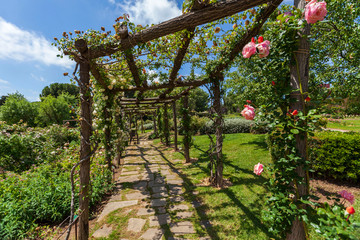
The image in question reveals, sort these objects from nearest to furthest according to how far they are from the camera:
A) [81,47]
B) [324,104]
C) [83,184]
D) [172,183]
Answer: [324,104]
[81,47]
[83,184]
[172,183]

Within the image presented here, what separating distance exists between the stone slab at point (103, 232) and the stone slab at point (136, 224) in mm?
314

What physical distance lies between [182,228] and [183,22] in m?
3.04

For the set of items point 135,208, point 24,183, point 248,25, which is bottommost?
point 135,208

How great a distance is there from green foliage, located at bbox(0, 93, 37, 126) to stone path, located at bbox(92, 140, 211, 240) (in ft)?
55.1

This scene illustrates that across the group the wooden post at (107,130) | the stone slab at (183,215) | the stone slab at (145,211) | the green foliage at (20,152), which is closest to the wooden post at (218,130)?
the stone slab at (183,215)

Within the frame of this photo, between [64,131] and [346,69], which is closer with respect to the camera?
[346,69]

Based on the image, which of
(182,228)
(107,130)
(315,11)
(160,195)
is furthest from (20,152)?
(315,11)

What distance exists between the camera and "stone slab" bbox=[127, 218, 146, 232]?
8.41 ft

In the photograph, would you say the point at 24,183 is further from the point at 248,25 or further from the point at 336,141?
the point at 336,141

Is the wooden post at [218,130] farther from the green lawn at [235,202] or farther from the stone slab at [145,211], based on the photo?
the stone slab at [145,211]

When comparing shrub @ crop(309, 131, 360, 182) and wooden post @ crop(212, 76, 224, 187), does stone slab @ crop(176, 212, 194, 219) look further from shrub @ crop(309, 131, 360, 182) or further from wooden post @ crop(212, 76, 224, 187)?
shrub @ crop(309, 131, 360, 182)

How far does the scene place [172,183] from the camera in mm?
4277

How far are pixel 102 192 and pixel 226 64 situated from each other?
4.08 metres

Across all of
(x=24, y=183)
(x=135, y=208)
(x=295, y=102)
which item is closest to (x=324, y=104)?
(x=295, y=102)
